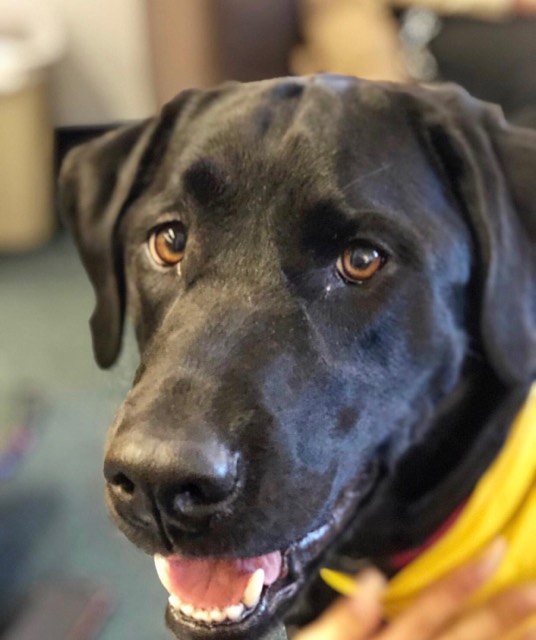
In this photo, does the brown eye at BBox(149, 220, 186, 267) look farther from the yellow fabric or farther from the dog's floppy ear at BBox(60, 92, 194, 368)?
→ the yellow fabric

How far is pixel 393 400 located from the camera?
1.01 metres

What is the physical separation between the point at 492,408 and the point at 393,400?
0.20 metres

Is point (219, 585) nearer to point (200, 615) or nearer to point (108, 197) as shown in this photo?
point (200, 615)

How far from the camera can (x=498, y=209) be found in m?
1.03

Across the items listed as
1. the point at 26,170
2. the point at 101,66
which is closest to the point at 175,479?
the point at 26,170

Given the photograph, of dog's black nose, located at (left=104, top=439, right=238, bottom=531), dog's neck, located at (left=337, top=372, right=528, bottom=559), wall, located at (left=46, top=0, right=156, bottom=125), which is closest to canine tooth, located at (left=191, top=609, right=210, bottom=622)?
dog's black nose, located at (left=104, top=439, right=238, bottom=531)

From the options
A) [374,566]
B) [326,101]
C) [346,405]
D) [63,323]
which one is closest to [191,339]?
[346,405]

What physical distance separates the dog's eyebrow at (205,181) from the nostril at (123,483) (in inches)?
13.7

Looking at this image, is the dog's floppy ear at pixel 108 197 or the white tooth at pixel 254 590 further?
the dog's floppy ear at pixel 108 197

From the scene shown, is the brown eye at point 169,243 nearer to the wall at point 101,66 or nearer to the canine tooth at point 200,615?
the canine tooth at point 200,615

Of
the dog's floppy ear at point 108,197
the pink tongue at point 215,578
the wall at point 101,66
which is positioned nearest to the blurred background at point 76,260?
the wall at point 101,66

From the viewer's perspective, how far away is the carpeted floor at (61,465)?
1.74 metres

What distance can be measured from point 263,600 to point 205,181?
48cm

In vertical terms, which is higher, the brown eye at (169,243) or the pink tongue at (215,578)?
the brown eye at (169,243)
